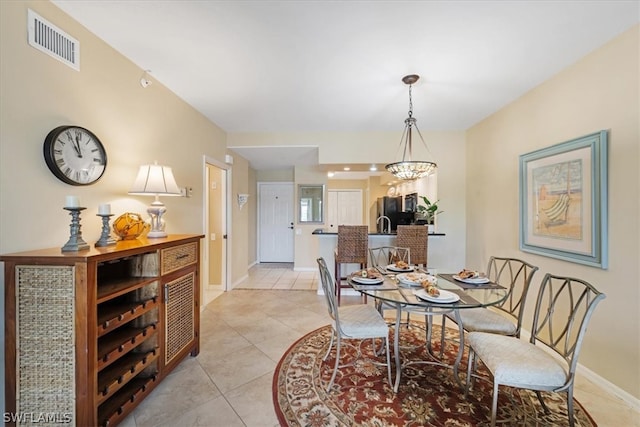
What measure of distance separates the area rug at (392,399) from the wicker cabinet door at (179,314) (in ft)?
2.87

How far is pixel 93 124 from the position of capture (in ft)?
6.43

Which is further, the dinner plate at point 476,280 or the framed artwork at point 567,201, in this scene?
the dinner plate at point 476,280

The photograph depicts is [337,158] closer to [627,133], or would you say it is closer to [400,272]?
[400,272]

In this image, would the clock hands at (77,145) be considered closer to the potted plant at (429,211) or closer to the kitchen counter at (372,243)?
the kitchen counter at (372,243)

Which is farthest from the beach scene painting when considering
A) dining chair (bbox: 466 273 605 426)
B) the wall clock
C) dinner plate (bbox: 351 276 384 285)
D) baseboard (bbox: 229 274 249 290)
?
baseboard (bbox: 229 274 249 290)

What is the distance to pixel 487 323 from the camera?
2.09 meters

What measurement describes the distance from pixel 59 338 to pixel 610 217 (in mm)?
3762

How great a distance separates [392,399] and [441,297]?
843 mm

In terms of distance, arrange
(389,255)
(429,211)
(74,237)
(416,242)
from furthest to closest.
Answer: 1. (429,211)
2. (389,255)
3. (416,242)
4. (74,237)

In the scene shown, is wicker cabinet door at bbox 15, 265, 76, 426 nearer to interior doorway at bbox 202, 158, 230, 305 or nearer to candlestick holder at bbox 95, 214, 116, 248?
candlestick holder at bbox 95, 214, 116, 248

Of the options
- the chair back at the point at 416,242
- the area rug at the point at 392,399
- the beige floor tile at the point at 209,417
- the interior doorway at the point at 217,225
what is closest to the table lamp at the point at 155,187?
the beige floor tile at the point at 209,417

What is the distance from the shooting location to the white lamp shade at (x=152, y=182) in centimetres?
213

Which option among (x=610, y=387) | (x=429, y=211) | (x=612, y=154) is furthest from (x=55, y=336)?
(x=429, y=211)

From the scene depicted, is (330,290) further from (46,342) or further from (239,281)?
(239,281)
